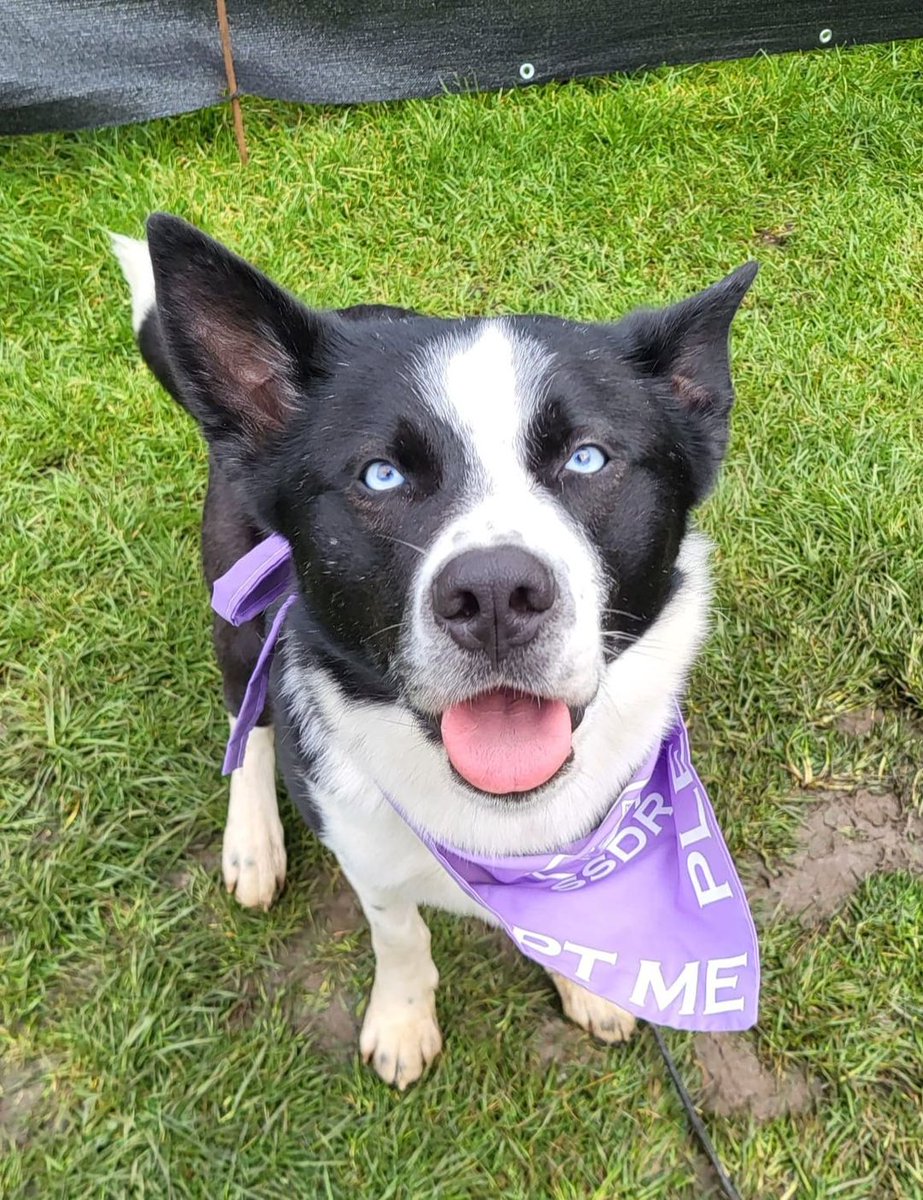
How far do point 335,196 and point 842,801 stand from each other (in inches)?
123

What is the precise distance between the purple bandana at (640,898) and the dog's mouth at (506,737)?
1.50ft

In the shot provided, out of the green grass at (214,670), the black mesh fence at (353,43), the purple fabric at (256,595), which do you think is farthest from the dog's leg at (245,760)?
the black mesh fence at (353,43)

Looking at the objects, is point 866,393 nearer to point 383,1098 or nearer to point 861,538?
point 861,538

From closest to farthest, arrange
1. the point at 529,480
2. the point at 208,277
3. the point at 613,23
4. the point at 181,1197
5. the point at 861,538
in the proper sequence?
the point at 529,480
the point at 208,277
the point at 181,1197
the point at 861,538
the point at 613,23

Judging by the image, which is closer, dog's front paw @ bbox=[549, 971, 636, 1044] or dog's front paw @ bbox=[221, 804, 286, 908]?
dog's front paw @ bbox=[549, 971, 636, 1044]

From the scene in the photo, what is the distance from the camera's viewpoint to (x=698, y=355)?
80.5 inches

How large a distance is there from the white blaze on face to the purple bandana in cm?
61

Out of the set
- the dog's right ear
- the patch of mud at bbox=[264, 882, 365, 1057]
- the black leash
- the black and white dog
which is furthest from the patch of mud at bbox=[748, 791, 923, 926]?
the dog's right ear

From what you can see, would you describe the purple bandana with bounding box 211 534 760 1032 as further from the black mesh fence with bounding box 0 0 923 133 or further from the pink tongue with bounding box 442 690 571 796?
the black mesh fence with bounding box 0 0 923 133

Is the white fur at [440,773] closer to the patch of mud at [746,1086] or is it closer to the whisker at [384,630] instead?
the whisker at [384,630]

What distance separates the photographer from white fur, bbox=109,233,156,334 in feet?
9.52

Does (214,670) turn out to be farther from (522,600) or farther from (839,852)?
(839,852)

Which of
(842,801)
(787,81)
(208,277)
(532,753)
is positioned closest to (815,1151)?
(842,801)

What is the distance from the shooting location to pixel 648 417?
1.87 meters
